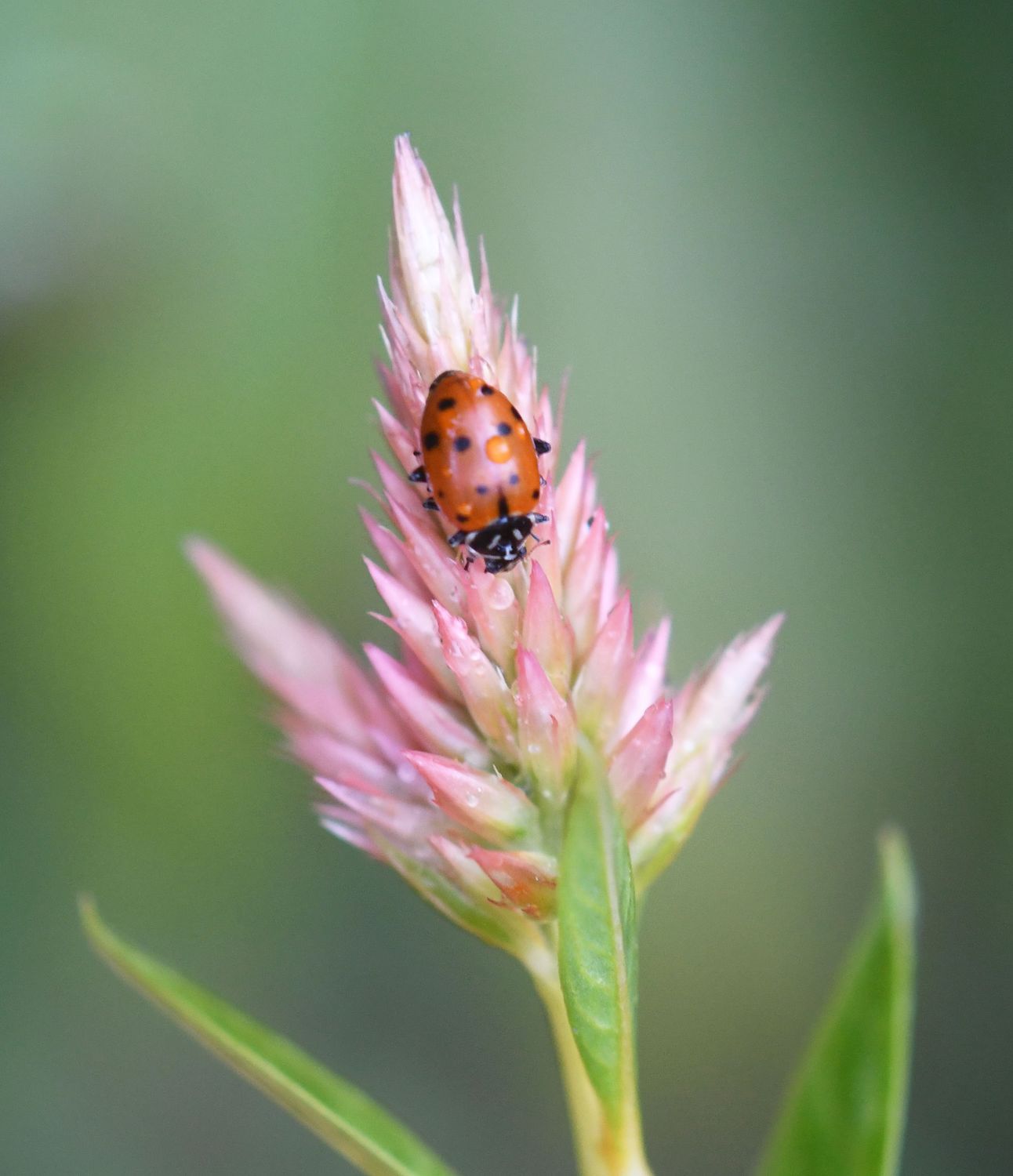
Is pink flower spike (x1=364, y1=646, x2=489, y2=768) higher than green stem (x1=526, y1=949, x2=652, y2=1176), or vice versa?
pink flower spike (x1=364, y1=646, x2=489, y2=768)

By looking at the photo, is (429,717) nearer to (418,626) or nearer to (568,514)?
(418,626)

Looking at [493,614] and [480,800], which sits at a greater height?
[493,614]

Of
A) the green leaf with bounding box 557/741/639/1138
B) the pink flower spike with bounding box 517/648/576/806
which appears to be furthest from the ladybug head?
the green leaf with bounding box 557/741/639/1138

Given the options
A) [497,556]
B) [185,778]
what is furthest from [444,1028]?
[497,556]

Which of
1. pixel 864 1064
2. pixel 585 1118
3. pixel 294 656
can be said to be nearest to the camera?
pixel 585 1118

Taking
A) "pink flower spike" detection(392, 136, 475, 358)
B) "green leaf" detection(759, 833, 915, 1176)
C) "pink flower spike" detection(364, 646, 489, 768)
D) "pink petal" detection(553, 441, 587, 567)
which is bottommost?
"green leaf" detection(759, 833, 915, 1176)

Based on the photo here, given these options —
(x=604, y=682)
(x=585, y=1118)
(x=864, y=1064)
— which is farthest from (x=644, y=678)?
(x=864, y=1064)

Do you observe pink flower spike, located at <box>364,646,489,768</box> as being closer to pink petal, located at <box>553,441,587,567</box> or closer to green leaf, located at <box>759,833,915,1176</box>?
pink petal, located at <box>553,441,587,567</box>
